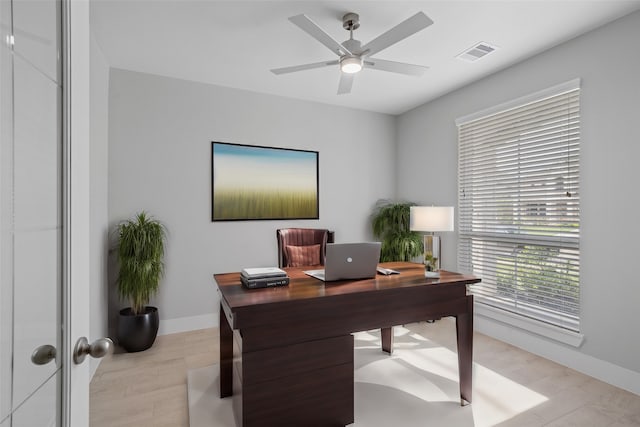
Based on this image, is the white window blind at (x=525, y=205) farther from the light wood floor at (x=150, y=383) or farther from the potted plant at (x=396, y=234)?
the light wood floor at (x=150, y=383)

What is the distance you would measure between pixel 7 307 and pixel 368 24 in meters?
2.68

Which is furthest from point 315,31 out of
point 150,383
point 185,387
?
point 150,383

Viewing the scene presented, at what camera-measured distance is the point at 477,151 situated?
143 inches

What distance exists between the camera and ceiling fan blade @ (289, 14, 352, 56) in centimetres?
196

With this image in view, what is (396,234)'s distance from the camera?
4246mm

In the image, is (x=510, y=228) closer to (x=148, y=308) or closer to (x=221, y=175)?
(x=221, y=175)

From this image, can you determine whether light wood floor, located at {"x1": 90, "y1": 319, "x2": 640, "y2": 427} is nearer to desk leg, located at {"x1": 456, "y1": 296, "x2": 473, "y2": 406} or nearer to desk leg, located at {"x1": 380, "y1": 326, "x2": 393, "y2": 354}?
desk leg, located at {"x1": 456, "y1": 296, "x2": 473, "y2": 406}

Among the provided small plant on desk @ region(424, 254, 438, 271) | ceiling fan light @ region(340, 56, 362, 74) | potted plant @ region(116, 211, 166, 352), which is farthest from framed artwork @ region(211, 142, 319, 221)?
small plant on desk @ region(424, 254, 438, 271)

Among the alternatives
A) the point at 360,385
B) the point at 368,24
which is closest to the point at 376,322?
the point at 360,385

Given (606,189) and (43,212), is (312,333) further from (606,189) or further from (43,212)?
(606,189)

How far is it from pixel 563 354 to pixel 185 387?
3014 millimetres

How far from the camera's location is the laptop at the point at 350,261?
2.02 m

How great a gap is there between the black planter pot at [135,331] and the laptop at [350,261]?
6.14 feet

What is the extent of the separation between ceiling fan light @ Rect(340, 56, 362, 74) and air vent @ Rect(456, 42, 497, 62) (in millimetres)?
1158
